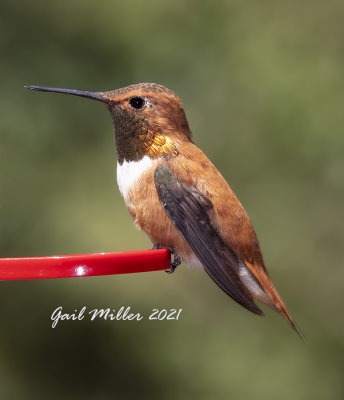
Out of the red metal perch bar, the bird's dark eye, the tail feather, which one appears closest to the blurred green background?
the tail feather

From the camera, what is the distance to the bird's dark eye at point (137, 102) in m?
2.76

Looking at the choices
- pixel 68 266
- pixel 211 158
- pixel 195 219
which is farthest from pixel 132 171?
pixel 211 158

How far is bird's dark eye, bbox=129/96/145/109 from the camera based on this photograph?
2.76 metres

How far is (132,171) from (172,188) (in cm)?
15

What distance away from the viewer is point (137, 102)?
9.12 feet

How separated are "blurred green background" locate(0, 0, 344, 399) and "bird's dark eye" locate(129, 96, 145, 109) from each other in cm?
178

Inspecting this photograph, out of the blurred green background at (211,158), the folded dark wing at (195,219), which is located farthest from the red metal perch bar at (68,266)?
the blurred green background at (211,158)

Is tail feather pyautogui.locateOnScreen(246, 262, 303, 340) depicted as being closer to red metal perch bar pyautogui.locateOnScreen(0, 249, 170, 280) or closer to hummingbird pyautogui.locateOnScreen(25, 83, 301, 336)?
hummingbird pyautogui.locateOnScreen(25, 83, 301, 336)

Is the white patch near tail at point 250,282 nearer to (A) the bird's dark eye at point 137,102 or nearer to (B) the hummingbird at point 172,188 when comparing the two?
(B) the hummingbird at point 172,188

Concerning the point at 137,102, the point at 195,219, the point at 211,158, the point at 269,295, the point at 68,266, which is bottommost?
the point at 211,158

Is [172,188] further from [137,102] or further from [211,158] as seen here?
[211,158]
